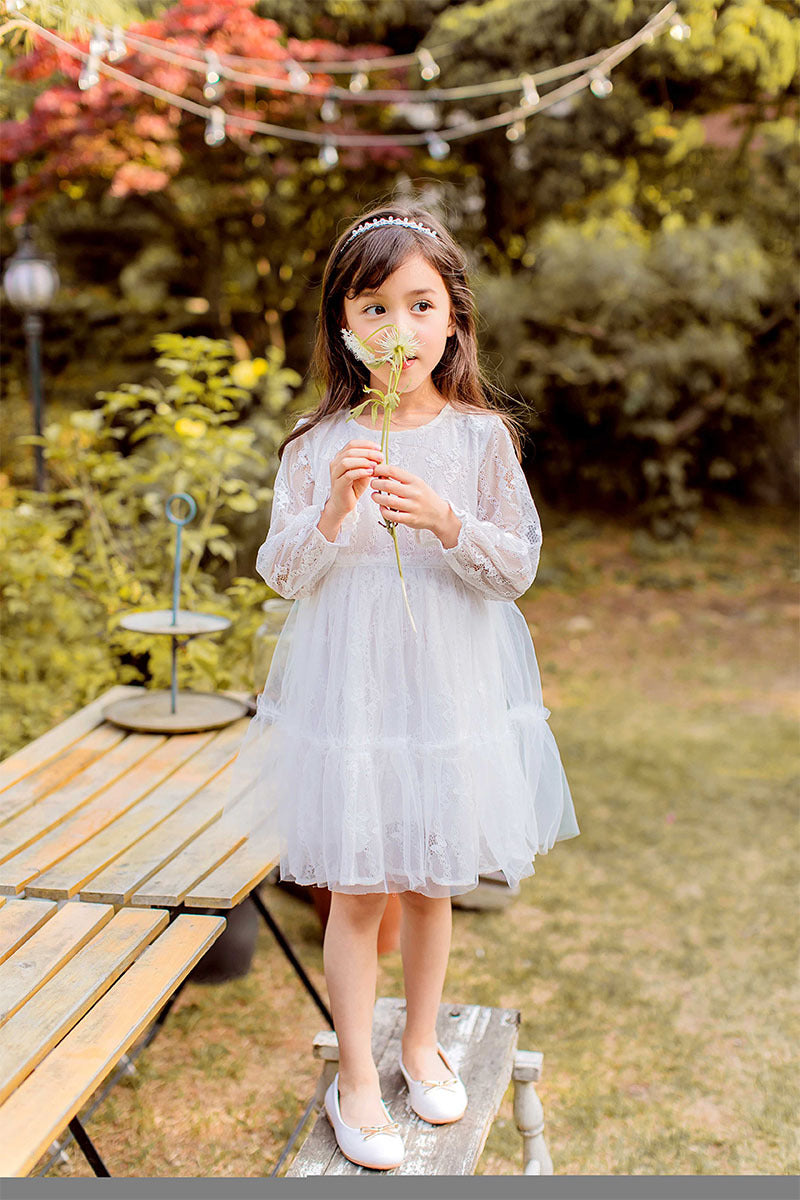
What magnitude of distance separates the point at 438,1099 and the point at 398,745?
0.57m

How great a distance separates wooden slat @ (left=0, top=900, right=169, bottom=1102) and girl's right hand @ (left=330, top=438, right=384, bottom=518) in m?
0.69

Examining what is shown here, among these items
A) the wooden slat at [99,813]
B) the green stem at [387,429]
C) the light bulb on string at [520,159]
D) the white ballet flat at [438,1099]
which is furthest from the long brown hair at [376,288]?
the light bulb on string at [520,159]

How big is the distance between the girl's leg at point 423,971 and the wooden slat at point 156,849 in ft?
1.41

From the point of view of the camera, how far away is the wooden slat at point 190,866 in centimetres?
174

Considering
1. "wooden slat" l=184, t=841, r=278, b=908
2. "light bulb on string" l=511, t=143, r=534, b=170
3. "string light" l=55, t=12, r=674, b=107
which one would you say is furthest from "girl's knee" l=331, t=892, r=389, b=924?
"light bulb on string" l=511, t=143, r=534, b=170

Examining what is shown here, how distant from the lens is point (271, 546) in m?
1.67

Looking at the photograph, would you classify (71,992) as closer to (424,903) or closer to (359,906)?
(359,906)

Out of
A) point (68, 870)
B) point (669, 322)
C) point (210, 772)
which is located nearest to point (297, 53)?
point (669, 322)

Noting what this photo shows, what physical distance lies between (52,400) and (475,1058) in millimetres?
6548

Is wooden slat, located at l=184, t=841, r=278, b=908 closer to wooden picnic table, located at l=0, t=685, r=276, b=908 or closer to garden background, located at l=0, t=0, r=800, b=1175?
wooden picnic table, located at l=0, t=685, r=276, b=908

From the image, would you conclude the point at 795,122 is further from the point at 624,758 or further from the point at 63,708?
the point at 63,708

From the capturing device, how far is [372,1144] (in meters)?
1.62

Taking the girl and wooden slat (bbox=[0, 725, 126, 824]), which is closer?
the girl

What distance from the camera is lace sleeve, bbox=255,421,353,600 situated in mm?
1628
